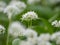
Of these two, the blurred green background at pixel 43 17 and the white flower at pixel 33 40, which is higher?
the blurred green background at pixel 43 17

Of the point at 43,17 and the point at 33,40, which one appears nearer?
the point at 33,40

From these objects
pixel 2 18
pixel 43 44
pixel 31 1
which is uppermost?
pixel 31 1

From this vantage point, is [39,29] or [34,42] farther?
[39,29]

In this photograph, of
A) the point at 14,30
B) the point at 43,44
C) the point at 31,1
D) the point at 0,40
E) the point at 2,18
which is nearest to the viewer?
the point at 43,44

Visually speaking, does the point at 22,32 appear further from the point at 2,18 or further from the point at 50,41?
the point at 2,18

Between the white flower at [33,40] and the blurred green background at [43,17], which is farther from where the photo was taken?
the blurred green background at [43,17]

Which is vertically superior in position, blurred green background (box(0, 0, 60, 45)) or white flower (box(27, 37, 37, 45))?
blurred green background (box(0, 0, 60, 45))

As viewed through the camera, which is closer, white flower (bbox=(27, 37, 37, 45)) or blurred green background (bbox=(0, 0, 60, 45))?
white flower (bbox=(27, 37, 37, 45))

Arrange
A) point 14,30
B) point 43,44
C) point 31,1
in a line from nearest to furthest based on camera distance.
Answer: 1. point 43,44
2. point 14,30
3. point 31,1

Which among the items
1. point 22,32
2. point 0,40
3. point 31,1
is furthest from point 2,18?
point 22,32

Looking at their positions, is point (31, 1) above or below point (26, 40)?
above
